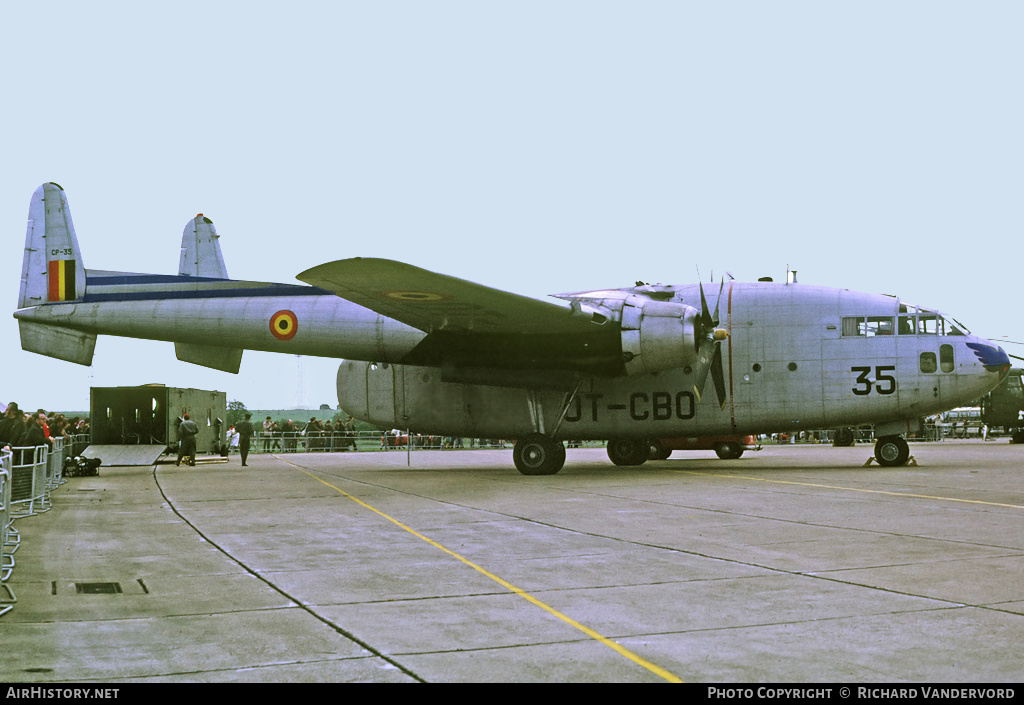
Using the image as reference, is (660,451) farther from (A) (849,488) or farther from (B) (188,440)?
(B) (188,440)

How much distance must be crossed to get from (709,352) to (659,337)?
1.56m

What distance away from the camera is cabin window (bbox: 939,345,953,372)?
70.3 ft

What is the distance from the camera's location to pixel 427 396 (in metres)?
24.3

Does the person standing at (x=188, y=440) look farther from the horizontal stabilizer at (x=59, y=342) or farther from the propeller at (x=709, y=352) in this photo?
the propeller at (x=709, y=352)

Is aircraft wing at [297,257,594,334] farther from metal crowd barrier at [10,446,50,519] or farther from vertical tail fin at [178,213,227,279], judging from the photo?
vertical tail fin at [178,213,227,279]

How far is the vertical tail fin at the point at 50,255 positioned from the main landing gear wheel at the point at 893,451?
70.5 feet

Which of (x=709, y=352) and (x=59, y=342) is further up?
(x=59, y=342)

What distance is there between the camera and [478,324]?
21156 millimetres

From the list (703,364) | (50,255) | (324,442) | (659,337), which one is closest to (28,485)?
(659,337)

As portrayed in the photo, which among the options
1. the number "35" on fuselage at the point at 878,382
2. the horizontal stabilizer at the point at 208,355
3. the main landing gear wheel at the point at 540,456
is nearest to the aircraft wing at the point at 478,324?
the main landing gear wheel at the point at 540,456

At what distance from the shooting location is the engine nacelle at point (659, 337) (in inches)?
812

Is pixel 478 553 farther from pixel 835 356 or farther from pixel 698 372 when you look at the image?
pixel 835 356
